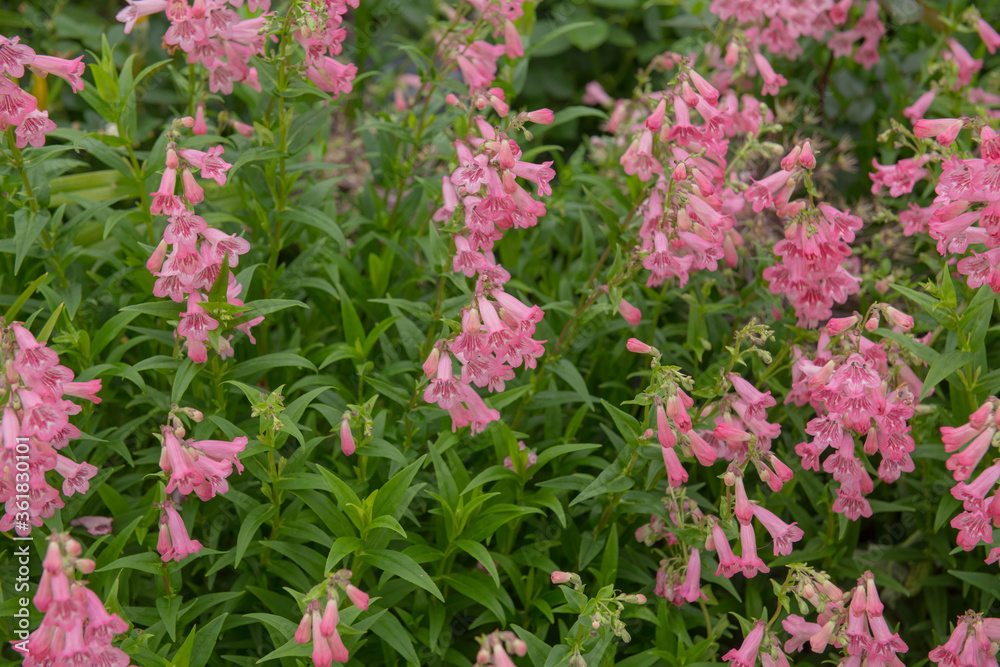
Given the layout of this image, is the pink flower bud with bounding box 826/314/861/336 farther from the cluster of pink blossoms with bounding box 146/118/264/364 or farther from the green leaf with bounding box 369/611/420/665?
the cluster of pink blossoms with bounding box 146/118/264/364

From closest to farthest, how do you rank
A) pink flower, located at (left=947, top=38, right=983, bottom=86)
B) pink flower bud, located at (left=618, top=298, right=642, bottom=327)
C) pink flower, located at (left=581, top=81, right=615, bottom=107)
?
pink flower bud, located at (left=618, top=298, right=642, bottom=327), pink flower, located at (left=947, top=38, right=983, bottom=86), pink flower, located at (left=581, top=81, right=615, bottom=107)

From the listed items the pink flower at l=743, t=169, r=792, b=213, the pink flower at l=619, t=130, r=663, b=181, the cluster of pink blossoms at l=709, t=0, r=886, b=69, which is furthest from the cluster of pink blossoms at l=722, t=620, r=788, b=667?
the cluster of pink blossoms at l=709, t=0, r=886, b=69

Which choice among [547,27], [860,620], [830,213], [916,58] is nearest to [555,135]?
[547,27]

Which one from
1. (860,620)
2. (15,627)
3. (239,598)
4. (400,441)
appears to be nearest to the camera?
(860,620)

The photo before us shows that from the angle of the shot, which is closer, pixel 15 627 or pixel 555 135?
pixel 15 627

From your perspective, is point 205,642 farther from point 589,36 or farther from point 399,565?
point 589,36

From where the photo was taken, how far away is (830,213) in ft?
10.6

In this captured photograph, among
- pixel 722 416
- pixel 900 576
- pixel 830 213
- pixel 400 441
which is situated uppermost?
pixel 830 213

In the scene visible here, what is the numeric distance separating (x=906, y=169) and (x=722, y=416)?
1534 mm

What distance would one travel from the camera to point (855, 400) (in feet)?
9.52

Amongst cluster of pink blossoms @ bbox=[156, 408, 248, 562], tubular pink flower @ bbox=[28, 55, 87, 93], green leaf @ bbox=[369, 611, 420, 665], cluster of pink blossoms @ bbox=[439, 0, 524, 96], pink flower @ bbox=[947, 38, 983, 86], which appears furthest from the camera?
pink flower @ bbox=[947, 38, 983, 86]

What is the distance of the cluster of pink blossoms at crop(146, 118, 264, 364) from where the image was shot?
2857 mm

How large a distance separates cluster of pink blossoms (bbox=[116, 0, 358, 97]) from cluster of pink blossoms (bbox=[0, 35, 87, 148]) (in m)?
0.33

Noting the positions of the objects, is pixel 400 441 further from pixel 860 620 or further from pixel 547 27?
pixel 547 27
